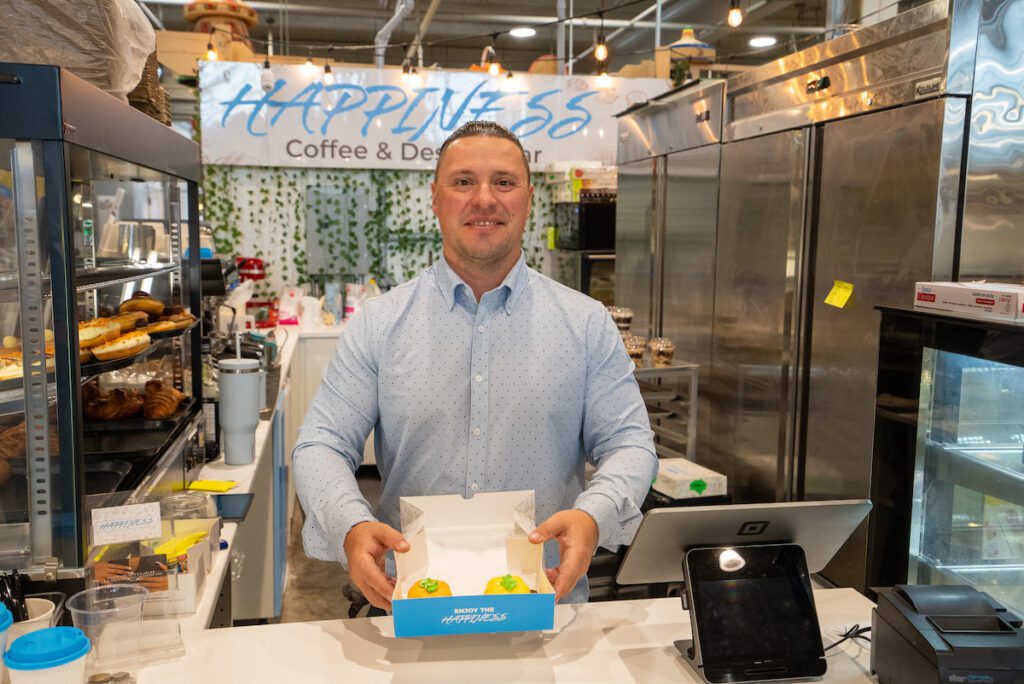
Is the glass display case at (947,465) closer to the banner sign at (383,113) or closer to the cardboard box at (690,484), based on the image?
the cardboard box at (690,484)

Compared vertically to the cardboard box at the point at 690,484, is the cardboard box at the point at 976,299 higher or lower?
higher

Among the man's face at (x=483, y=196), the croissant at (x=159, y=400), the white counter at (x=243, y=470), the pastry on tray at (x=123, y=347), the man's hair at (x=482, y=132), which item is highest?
the man's hair at (x=482, y=132)

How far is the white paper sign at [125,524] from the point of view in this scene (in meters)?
1.67

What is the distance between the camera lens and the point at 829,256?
3791mm

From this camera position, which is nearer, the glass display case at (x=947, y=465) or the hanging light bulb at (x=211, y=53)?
the glass display case at (x=947, y=465)

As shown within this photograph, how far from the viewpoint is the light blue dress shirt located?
203 centimetres

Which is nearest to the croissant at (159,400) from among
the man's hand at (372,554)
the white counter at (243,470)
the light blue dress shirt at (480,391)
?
the white counter at (243,470)

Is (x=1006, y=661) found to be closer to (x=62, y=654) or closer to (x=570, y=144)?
(x=62, y=654)

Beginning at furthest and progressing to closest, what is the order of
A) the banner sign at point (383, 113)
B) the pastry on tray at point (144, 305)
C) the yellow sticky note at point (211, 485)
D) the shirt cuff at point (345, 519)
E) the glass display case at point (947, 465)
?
1. the banner sign at point (383, 113)
2. the yellow sticky note at point (211, 485)
3. the pastry on tray at point (144, 305)
4. the glass display case at point (947, 465)
5. the shirt cuff at point (345, 519)

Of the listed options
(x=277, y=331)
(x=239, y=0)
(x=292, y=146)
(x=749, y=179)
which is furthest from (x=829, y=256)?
(x=239, y=0)

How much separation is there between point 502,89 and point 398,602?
639cm

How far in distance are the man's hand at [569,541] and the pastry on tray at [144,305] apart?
1470 mm

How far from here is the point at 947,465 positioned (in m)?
2.38

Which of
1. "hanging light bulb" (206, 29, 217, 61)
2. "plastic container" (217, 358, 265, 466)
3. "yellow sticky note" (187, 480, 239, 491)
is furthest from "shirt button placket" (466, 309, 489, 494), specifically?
"hanging light bulb" (206, 29, 217, 61)
